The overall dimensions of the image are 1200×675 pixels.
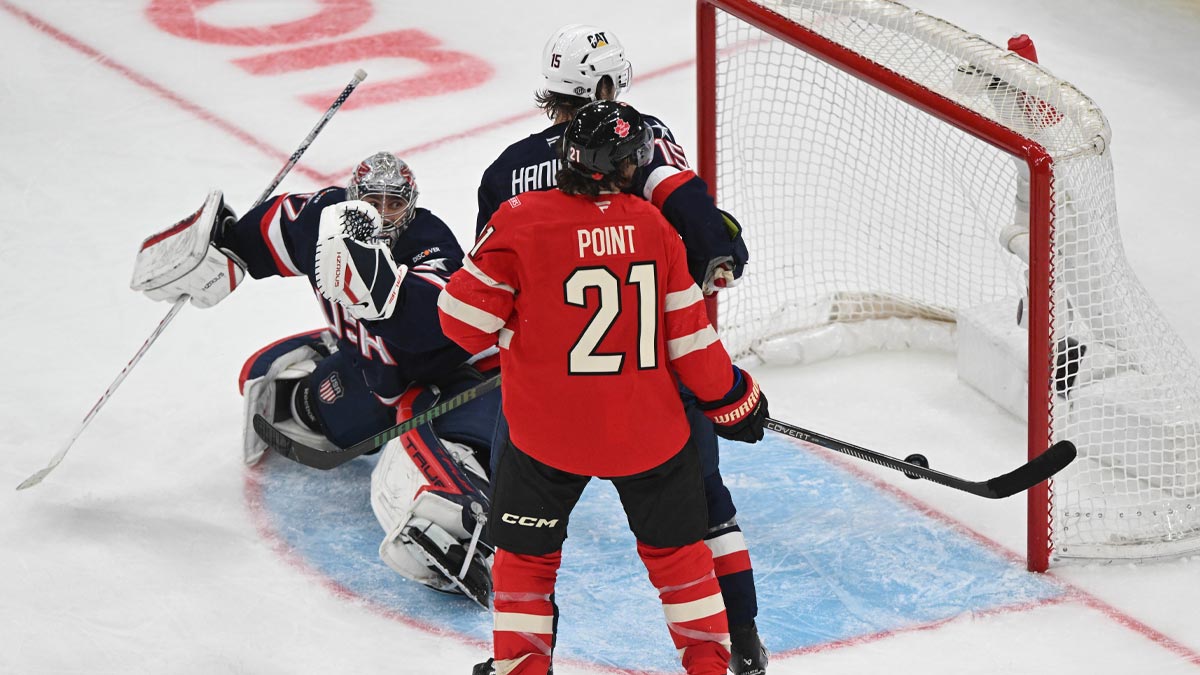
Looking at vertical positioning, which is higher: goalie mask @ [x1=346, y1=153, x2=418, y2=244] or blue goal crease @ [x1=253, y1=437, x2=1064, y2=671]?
goalie mask @ [x1=346, y1=153, x2=418, y2=244]

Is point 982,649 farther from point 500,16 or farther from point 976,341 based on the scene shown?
point 500,16

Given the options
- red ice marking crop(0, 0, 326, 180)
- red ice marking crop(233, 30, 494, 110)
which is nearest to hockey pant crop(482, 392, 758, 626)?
red ice marking crop(0, 0, 326, 180)

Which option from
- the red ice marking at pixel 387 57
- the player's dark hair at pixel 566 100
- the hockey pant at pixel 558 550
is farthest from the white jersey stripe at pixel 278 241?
the red ice marking at pixel 387 57

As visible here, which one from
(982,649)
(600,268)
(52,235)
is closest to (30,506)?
(52,235)

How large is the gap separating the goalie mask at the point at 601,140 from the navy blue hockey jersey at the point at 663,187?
7.6 inches

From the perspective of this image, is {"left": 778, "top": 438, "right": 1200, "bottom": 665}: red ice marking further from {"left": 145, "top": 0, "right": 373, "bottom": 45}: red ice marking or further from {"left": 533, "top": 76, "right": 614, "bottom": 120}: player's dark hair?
{"left": 145, "top": 0, "right": 373, "bottom": 45}: red ice marking

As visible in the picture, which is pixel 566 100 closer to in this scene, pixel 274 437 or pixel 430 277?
pixel 430 277

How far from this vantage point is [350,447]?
11.0 feet

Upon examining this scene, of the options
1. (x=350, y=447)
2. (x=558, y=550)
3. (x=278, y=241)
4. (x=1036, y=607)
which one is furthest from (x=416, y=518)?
(x=1036, y=607)

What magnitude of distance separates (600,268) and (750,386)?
40 centimetres

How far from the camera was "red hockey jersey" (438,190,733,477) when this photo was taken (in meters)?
2.27

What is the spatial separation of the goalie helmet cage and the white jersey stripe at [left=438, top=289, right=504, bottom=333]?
3.71ft

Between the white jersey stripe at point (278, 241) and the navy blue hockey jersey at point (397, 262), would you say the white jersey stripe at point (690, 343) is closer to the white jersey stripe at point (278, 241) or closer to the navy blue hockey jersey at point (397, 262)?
the navy blue hockey jersey at point (397, 262)

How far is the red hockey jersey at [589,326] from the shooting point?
2270 millimetres
